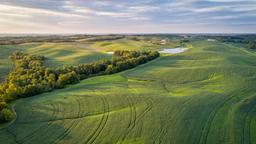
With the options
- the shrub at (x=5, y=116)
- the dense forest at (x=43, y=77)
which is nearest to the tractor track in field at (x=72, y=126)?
the shrub at (x=5, y=116)

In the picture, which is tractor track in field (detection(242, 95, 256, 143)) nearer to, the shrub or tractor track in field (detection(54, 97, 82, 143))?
tractor track in field (detection(54, 97, 82, 143))

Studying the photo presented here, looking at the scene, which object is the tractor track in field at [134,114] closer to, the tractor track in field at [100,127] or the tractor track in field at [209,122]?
Result: the tractor track in field at [100,127]

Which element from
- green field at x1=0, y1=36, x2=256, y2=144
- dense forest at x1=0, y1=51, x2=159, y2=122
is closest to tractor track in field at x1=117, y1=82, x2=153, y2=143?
green field at x1=0, y1=36, x2=256, y2=144

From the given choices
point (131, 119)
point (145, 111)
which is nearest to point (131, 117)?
point (131, 119)

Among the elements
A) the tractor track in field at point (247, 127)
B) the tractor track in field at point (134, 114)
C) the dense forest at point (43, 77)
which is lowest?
the tractor track in field at point (247, 127)

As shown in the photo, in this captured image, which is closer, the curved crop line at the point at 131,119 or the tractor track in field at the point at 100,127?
the tractor track in field at the point at 100,127

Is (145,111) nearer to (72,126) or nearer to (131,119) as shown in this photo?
(131,119)

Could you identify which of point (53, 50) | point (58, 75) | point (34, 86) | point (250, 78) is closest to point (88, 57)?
point (53, 50)

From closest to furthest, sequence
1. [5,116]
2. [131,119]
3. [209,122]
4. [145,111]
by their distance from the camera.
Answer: [209,122], [5,116], [131,119], [145,111]

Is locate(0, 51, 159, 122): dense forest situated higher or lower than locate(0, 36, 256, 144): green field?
higher
